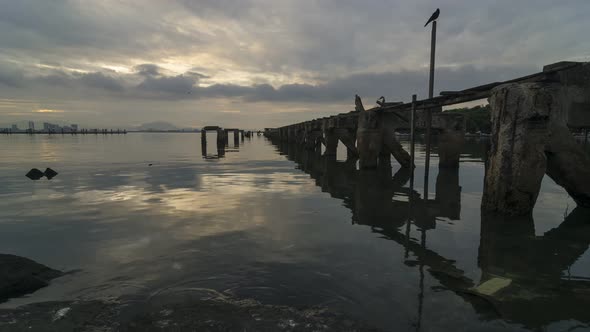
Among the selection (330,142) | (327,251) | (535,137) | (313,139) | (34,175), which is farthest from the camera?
(313,139)

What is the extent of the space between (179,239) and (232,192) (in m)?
4.57

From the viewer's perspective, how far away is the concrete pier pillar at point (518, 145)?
6758mm

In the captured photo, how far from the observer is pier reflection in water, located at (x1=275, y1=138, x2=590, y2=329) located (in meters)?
3.59

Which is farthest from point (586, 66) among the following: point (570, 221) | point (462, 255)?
point (462, 255)

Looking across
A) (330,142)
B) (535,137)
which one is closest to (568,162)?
(535,137)

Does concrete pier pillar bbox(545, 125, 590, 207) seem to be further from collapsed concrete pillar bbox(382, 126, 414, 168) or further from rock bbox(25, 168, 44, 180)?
rock bbox(25, 168, 44, 180)

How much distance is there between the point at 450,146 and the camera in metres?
16.6

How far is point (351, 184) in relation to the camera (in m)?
12.5

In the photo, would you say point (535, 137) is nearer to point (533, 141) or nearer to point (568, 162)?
point (533, 141)

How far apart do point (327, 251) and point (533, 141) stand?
500 centimetres

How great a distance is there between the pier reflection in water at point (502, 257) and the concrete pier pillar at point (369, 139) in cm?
628

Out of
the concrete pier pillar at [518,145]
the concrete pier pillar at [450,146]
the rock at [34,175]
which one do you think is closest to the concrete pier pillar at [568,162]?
the concrete pier pillar at [518,145]

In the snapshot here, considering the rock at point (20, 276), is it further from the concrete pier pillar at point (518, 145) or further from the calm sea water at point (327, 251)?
the concrete pier pillar at point (518, 145)

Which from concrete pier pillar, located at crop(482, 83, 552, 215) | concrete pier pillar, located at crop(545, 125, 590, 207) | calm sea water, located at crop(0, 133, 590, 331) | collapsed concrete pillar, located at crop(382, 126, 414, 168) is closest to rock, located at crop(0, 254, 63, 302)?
calm sea water, located at crop(0, 133, 590, 331)
